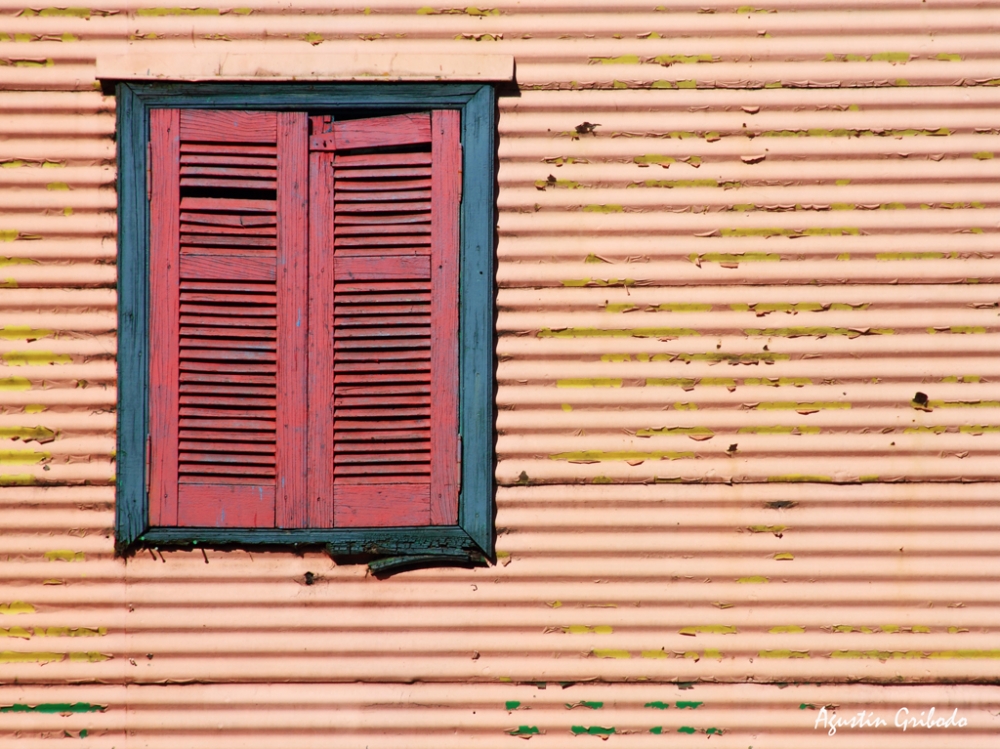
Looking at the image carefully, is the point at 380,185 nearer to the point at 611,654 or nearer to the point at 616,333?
the point at 616,333

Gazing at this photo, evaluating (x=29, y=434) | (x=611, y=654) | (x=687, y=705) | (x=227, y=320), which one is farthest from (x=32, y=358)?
(x=687, y=705)

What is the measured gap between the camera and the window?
3631 millimetres

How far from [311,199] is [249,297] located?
445 mm

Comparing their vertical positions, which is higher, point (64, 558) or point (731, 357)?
point (731, 357)

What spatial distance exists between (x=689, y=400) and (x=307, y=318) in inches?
59.3

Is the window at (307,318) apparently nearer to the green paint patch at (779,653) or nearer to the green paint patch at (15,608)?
the green paint patch at (15,608)

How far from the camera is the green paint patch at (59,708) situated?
368 centimetres

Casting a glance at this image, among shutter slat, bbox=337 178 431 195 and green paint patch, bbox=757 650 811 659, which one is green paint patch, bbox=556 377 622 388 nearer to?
shutter slat, bbox=337 178 431 195

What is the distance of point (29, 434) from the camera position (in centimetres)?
367

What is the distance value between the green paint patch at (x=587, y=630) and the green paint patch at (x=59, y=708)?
1.82 meters

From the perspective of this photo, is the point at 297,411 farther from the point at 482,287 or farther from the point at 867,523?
the point at 867,523

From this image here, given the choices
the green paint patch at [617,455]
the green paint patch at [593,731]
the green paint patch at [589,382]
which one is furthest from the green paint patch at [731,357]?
the green paint patch at [593,731]

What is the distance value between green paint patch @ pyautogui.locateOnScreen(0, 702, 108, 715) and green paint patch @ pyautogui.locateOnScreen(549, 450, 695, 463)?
79.2 inches

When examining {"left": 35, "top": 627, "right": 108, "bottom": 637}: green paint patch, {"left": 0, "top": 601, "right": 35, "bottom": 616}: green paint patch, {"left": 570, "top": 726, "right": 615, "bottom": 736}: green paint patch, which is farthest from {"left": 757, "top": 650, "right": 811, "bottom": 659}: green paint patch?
{"left": 0, "top": 601, "right": 35, "bottom": 616}: green paint patch
